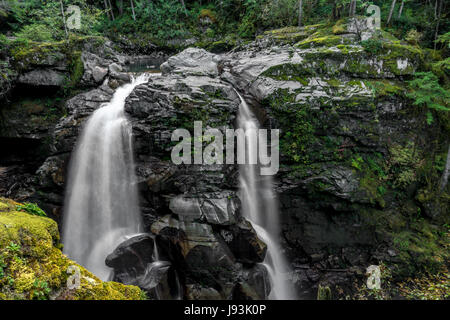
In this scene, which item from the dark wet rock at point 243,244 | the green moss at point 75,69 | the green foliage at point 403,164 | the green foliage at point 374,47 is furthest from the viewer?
the green moss at point 75,69

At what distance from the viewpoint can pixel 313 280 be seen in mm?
8156

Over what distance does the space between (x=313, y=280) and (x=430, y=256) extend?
4121 millimetres

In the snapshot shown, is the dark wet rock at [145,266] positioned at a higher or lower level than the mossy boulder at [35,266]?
lower

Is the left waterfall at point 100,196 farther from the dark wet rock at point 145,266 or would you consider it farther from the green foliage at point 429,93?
the green foliage at point 429,93

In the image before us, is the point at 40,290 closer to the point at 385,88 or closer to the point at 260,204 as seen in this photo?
the point at 260,204

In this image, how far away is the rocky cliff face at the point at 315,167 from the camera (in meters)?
7.30

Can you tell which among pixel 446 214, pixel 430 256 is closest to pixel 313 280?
pixel 430 256

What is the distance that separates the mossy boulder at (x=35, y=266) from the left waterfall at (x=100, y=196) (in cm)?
479

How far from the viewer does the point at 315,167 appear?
27.5 ft

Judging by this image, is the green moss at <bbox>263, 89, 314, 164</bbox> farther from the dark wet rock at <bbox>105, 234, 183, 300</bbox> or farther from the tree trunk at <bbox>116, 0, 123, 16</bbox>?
the tree trunk at <bbox>116, 0, 123, 16</bbox>

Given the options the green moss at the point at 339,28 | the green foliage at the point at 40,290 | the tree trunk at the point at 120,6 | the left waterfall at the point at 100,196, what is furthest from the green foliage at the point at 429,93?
the tree trunk at the point at 120,6
